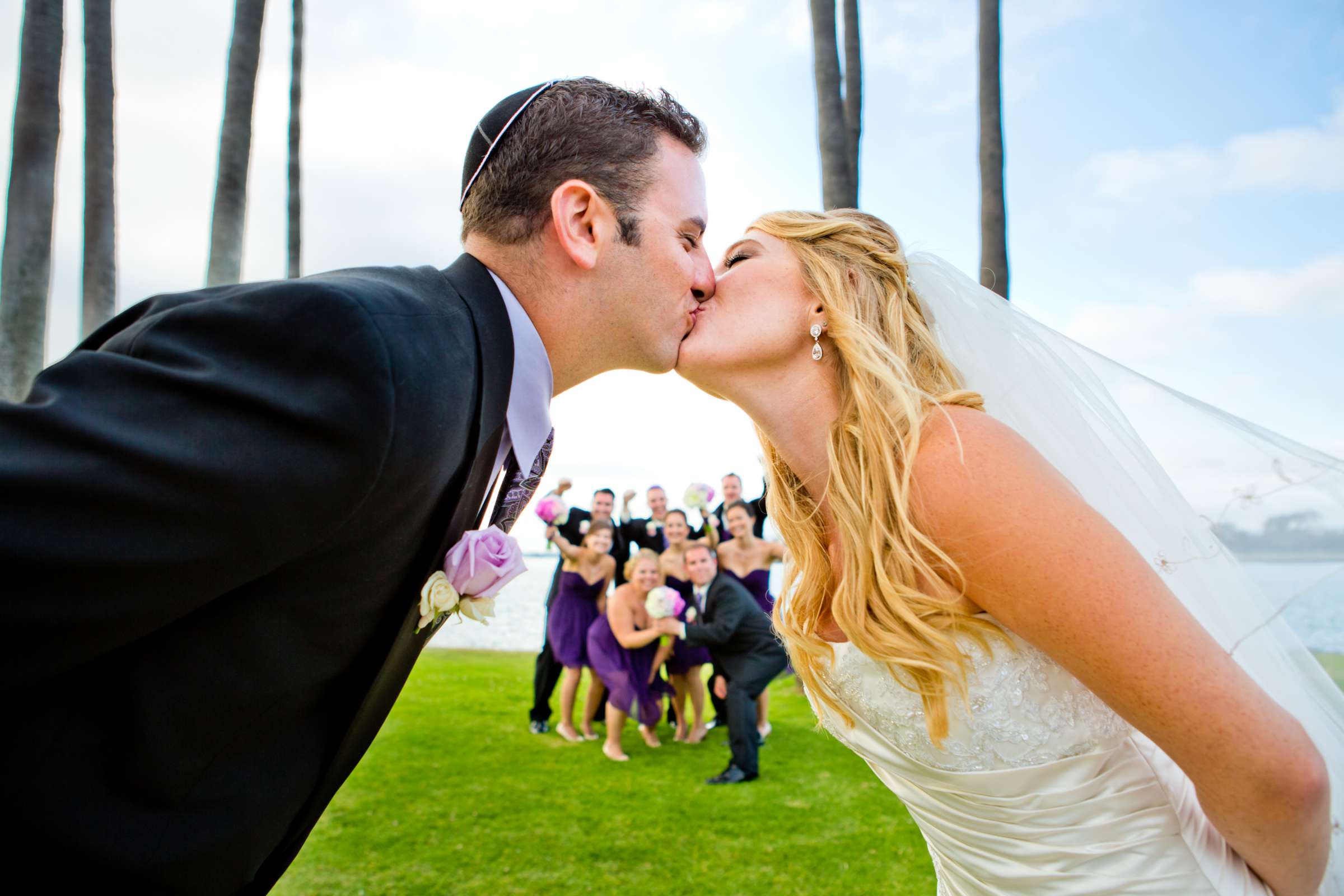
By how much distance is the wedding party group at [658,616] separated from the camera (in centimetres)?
905

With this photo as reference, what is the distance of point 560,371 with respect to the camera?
2.12m

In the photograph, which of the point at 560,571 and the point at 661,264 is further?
the point at 560,571

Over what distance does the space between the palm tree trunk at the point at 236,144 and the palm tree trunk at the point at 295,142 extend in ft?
12.1

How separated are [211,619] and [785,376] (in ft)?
5.65

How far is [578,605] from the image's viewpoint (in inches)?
410

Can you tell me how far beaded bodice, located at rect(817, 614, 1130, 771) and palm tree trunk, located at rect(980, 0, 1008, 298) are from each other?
5.68m

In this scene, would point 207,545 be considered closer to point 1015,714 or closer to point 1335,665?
point 1015,714

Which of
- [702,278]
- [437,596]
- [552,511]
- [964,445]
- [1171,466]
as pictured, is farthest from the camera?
[552,511]

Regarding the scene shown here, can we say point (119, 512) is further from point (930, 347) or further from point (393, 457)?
point (930, 347)

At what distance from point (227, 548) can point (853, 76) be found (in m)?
9.91

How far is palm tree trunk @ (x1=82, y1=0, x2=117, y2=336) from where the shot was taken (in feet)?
23.0

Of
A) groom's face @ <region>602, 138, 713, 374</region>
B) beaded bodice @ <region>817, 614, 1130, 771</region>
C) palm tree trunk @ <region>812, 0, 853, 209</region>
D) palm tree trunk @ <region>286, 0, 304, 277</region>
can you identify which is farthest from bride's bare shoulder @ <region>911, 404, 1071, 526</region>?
palm tree trunk @ <region>286, 0, 304, 277</region>

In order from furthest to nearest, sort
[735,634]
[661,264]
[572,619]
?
[572,619] → [735,634] → [661,264]

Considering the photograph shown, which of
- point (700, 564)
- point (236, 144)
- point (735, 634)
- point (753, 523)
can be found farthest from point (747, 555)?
point (236, 144)
